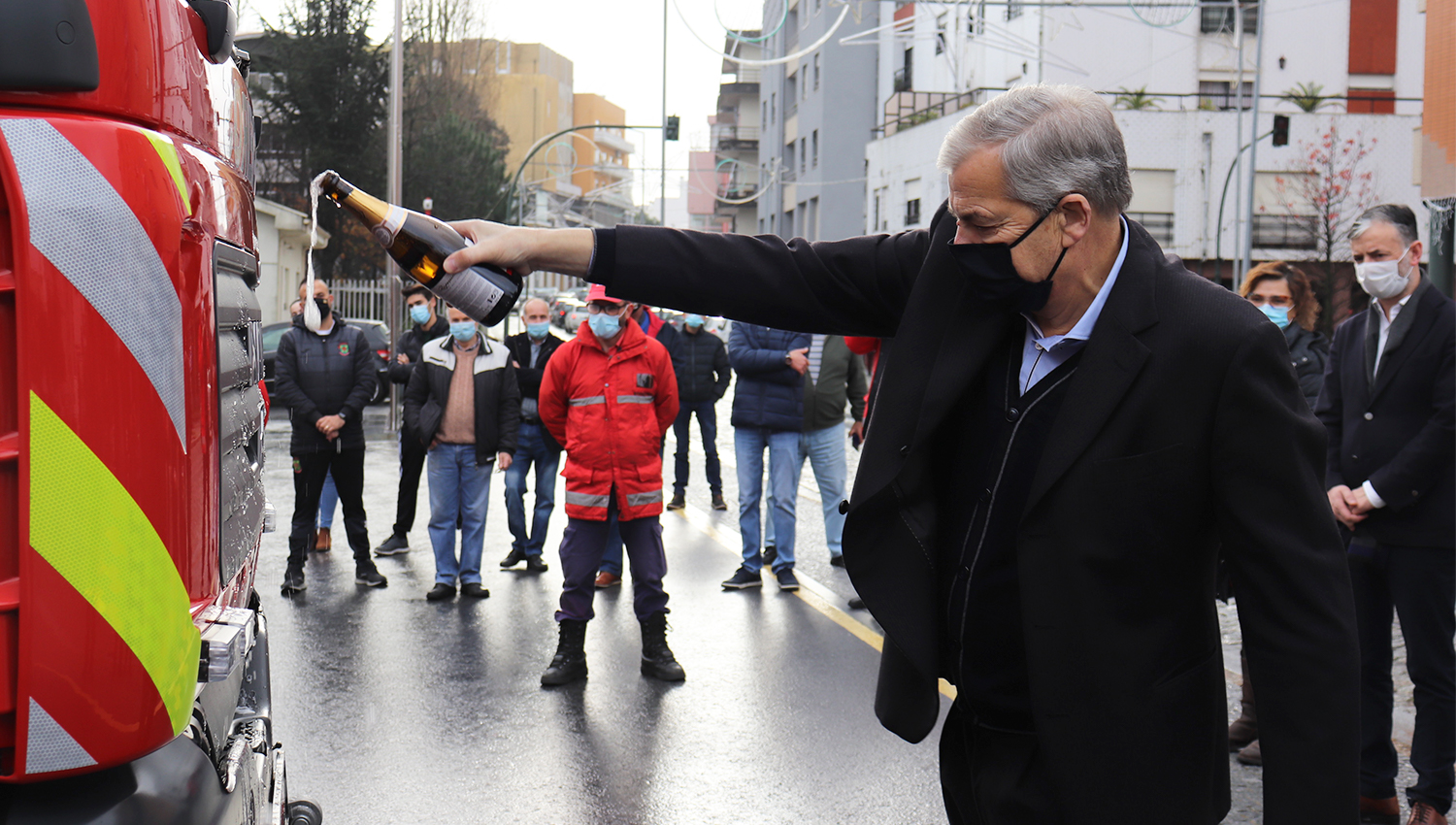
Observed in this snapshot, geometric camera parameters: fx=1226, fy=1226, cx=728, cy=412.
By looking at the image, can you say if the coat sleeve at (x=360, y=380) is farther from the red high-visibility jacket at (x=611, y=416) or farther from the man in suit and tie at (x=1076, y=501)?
the man in suit and tie at (x=1076, y=501)

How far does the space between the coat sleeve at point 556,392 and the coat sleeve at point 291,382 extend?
256 centimetres

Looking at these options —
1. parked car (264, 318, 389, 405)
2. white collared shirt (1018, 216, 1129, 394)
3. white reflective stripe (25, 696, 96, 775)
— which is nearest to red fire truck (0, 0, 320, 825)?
white reflective stripe (25, 696, 96, 775)

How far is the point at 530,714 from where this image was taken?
5656mm

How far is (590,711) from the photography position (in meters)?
5.71

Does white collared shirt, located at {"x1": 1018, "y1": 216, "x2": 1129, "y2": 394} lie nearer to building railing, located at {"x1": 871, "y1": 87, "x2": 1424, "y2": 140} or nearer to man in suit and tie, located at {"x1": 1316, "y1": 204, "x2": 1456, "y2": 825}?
A: man in suit and tie, located at {"x1": 1316, "y1": 204, "x2": 1456, "y2": 825}

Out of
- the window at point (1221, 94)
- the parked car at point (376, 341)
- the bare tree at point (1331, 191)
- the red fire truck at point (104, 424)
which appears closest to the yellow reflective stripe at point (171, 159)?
the red fire truck at point (104, 424)

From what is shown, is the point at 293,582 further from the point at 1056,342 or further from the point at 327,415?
the point at 1056,342

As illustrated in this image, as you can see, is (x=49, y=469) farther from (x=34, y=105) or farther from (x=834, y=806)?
(x=834, y=806)

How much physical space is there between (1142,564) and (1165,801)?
1.41ft

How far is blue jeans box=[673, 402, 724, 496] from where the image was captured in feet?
39.8

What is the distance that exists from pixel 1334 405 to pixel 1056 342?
10.6 ft

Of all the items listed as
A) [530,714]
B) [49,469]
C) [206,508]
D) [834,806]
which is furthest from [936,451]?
[530,714]

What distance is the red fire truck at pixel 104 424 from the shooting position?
6.19 feet

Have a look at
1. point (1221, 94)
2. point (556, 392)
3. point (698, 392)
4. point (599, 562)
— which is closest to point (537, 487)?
point (556, 392)
